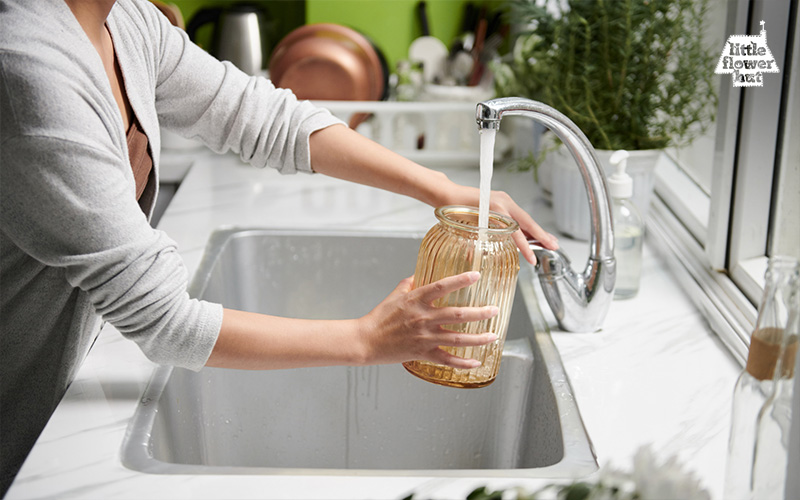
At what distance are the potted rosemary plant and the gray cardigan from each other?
68cm

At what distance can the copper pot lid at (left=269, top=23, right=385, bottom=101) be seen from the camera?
1.80 m

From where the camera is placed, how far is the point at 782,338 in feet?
1.86

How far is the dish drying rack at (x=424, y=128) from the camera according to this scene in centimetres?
177

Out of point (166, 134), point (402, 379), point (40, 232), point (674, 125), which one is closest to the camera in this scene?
point (40, 232)

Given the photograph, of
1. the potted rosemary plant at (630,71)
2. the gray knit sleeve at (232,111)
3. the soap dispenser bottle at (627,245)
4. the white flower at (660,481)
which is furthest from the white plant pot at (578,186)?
the white flower at (660,481)

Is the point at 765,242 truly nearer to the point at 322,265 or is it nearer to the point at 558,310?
the point at 558,310

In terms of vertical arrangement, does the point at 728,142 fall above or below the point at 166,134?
above

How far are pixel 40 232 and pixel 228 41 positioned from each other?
1.49 metres

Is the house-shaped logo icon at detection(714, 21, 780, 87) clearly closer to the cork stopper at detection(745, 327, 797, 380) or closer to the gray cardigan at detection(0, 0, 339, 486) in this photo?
the cork stopper at detection(745, 327, 797, 380)

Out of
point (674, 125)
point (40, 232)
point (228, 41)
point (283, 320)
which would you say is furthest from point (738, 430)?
point (228, 41)

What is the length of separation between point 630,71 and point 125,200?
0.86 meters

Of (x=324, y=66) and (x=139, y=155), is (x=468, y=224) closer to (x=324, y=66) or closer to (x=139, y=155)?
(x=139, y=155)

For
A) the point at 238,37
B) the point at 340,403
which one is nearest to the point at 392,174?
the point at 340,403

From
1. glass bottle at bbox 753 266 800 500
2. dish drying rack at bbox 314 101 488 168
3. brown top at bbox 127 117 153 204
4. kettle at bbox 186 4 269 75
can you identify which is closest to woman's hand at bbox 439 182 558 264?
brown top at bbox 127 117 153 204
